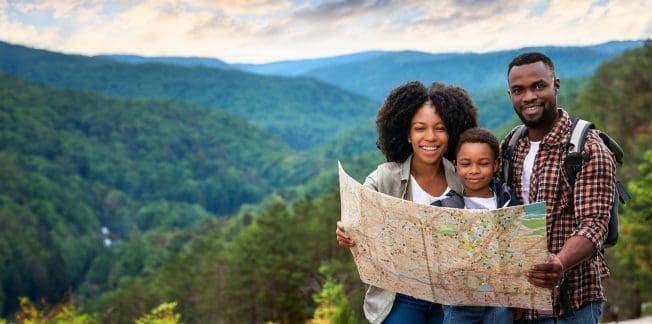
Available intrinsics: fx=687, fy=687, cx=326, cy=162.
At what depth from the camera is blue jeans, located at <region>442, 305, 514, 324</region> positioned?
254 centimetres

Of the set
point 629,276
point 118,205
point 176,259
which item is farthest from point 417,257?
point 118,205

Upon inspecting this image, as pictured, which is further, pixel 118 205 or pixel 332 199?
pixel 118 205

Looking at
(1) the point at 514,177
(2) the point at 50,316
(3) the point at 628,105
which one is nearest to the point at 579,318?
(1) the point at 514,177

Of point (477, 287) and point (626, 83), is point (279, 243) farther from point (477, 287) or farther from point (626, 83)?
point (477, 287)

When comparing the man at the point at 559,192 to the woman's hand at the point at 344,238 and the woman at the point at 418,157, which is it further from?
the woman's hand at the point at 344,238

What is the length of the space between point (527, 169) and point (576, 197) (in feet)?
0.85

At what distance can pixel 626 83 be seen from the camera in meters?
36.8

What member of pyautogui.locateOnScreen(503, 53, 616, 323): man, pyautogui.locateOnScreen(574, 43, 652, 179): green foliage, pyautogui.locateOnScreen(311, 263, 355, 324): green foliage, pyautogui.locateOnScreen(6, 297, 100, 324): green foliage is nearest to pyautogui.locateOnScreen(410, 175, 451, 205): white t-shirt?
pyautogui.locateOnScreen(503, 53, 616, 323): man

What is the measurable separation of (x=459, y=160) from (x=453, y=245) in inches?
19.6

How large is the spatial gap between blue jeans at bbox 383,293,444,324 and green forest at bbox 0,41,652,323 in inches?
83.6

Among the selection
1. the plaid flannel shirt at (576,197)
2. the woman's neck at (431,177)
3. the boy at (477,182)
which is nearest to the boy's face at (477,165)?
the boy at (477,182)

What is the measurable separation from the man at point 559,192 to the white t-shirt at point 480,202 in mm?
107

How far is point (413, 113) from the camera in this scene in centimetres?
302

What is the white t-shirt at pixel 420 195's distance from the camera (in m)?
2.88
